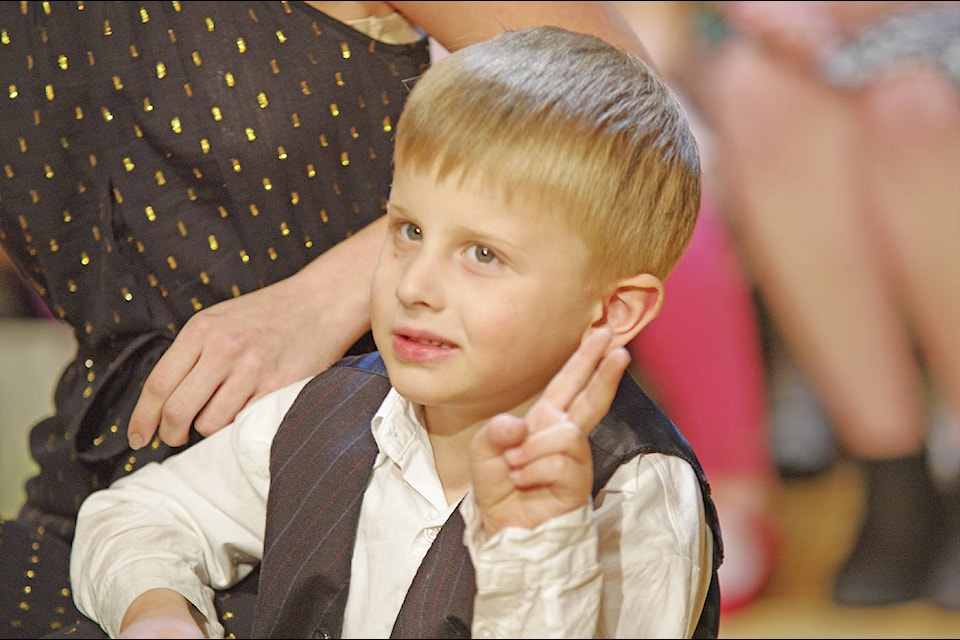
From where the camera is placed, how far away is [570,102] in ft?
2.95

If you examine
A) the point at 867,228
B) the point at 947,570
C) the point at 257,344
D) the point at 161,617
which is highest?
the point at 257,344

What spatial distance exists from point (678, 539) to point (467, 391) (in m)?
0.20

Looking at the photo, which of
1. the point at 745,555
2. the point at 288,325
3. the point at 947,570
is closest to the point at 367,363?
the point at 288,325

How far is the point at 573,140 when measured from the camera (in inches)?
34.9

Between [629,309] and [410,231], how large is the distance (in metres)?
0.19

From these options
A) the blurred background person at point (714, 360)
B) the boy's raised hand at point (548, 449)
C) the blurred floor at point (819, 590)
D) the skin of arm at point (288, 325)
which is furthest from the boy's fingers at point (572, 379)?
the blurred floor at point (819, 590)

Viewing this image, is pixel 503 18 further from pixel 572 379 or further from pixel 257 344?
pixel 572 379

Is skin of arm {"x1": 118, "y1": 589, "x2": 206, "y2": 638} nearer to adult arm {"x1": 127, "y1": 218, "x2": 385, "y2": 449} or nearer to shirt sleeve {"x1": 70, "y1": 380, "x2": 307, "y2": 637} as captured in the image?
shirt sleeve {"x1": 70, "y1": 380, "x2": 307, "y2": 637}

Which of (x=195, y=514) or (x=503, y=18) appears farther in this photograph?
(x=503, y=18)

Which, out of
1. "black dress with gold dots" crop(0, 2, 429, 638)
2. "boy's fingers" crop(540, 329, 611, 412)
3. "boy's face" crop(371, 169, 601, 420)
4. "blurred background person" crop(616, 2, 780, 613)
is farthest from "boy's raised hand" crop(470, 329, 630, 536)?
"blurred background person" crop(616, 2, 780, 613)

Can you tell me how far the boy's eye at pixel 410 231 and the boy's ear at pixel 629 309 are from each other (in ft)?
0.53

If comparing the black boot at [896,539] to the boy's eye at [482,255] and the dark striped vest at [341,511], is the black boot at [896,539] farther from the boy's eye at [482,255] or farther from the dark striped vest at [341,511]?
the boy's eye at [482,255]

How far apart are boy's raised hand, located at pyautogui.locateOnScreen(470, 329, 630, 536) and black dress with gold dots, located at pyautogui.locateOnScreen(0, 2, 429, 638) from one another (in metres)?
0.53

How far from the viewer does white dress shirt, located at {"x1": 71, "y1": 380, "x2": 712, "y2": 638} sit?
0.79 m
